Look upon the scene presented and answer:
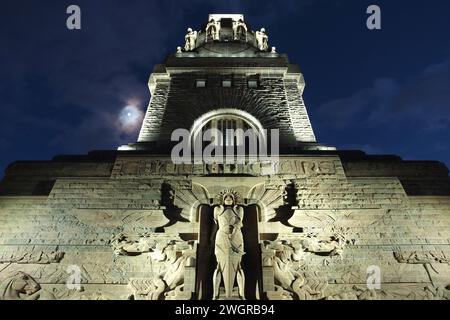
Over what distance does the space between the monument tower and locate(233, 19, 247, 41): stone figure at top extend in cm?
1319

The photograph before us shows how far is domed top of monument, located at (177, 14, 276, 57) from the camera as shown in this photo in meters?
23.2

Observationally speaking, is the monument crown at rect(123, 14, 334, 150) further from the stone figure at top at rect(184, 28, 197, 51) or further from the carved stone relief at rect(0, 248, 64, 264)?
the carved stone relief at rect(0, 248, 64, 264)

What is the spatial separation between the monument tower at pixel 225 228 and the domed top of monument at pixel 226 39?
10.1m

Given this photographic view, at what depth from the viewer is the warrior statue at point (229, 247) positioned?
30.1 feet

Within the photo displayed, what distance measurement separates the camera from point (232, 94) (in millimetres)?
18688

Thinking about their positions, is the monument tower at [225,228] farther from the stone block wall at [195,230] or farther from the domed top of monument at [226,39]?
the domed top of monument at [226,39]

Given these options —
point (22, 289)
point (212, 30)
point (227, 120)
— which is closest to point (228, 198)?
point (22, 289)

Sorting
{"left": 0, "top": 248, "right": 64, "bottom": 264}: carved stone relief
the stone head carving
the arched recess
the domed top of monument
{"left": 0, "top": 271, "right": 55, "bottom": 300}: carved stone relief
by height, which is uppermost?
the domed top of monument

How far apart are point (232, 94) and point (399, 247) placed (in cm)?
1074

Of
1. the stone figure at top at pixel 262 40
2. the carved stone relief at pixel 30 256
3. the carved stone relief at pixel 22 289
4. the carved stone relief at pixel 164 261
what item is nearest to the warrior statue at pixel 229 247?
the carved stone relief at pixel 164 261

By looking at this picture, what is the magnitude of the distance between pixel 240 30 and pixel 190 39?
3.39 meters

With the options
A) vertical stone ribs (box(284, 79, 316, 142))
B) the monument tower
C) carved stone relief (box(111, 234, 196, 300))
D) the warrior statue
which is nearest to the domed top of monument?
vertical stone ribs (box(284, 79, 316, 142))

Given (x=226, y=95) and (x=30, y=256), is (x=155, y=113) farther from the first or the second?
(x=30, y=256)
